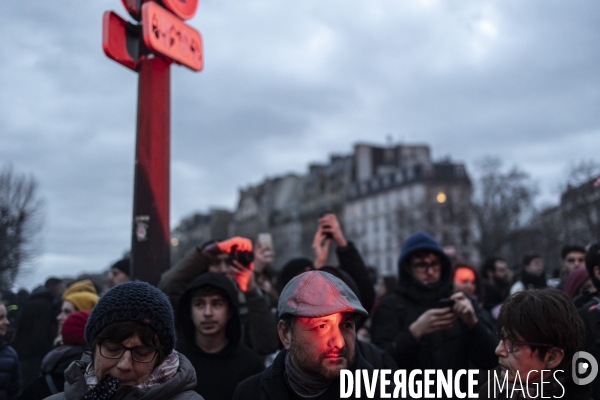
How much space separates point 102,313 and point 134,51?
321 centimetres

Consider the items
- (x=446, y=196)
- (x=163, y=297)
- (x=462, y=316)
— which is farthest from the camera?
(x=446, y=196)

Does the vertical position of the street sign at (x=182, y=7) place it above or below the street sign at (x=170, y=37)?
above

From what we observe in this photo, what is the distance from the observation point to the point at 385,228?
64750 mm

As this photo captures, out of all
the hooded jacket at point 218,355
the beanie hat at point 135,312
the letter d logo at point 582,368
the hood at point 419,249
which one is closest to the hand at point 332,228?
the hood at point 419,249

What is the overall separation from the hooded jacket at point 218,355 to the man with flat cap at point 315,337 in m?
1.20

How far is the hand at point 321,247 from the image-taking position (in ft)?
14.7

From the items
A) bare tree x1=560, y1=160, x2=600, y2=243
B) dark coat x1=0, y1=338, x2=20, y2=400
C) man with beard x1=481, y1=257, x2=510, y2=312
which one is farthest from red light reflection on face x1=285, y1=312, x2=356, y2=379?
bare tree x1=560, y1=160, x2=600, y2=243

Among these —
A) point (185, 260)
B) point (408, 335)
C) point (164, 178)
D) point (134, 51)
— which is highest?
point (134, 51)

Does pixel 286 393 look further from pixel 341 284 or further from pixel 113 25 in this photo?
pixel 113 25

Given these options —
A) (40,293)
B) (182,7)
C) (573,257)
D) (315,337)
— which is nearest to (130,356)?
(315,337)

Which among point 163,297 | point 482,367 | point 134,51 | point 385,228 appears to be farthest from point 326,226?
point 385,228

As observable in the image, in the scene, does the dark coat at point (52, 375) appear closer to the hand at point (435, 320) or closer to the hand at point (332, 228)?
the hand at point (332, 228)

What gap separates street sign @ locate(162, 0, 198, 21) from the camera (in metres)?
5.40

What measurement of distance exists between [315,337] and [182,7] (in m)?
4.17
